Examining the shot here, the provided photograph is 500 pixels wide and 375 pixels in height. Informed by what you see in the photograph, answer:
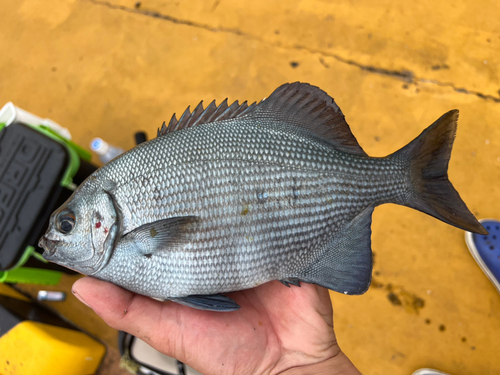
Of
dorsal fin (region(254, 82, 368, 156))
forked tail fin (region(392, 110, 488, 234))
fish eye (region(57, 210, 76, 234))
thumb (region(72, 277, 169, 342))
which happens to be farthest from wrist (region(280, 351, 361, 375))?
fish eye (region(57, 210, 76, 234))

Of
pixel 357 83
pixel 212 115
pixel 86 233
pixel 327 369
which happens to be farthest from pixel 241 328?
pixel 357 83

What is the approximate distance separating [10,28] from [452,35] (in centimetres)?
333

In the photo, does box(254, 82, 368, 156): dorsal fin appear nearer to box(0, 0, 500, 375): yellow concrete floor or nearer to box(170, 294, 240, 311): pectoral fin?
box(170, 294, 240, 311): pectoral fin

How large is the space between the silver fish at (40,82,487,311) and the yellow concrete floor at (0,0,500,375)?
0.88 metres

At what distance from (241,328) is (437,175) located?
3.15 feet

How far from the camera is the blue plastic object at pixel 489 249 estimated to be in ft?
5.92

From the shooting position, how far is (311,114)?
122 cm

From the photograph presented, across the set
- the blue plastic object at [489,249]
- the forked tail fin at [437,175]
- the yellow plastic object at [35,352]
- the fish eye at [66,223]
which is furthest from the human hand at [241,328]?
the blue plastic object at [489,249]

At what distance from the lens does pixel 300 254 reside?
3.78 ft

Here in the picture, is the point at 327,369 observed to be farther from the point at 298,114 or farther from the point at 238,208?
the point at 298,114

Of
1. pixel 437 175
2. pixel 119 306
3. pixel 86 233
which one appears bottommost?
pixel 119 306

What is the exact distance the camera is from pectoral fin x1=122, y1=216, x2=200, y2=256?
3.50ft

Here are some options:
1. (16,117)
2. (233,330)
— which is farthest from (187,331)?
(16,117)

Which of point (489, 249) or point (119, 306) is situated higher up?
point (489, 249)
